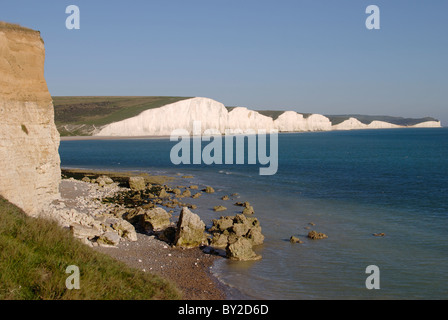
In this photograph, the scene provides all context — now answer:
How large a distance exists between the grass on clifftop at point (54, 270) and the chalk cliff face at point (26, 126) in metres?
5.64

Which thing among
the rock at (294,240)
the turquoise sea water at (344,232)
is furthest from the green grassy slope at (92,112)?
the rock at (294,240)

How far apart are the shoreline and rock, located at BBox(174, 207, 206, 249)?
34 centimetres

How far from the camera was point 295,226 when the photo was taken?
59.6 ft

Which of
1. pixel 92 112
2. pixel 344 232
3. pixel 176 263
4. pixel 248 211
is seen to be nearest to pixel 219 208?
pixel 248 211

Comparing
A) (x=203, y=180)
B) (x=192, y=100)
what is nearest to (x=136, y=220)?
(x=203, y=180)

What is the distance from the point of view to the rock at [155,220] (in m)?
17.2

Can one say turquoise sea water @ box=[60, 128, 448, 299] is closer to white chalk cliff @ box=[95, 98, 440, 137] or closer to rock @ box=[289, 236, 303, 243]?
rock @ box=[289, 236, 303, 243]

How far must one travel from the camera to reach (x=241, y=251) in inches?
540

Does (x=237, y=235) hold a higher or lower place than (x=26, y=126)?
lower

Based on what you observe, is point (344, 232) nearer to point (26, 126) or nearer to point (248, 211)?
point (248, 211)

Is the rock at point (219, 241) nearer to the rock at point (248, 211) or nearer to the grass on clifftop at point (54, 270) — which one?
the rock at point (248, 211)

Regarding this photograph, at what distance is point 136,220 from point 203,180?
16.8m

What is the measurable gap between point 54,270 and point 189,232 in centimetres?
814

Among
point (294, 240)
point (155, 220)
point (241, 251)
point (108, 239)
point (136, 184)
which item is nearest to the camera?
point (241, 251)
